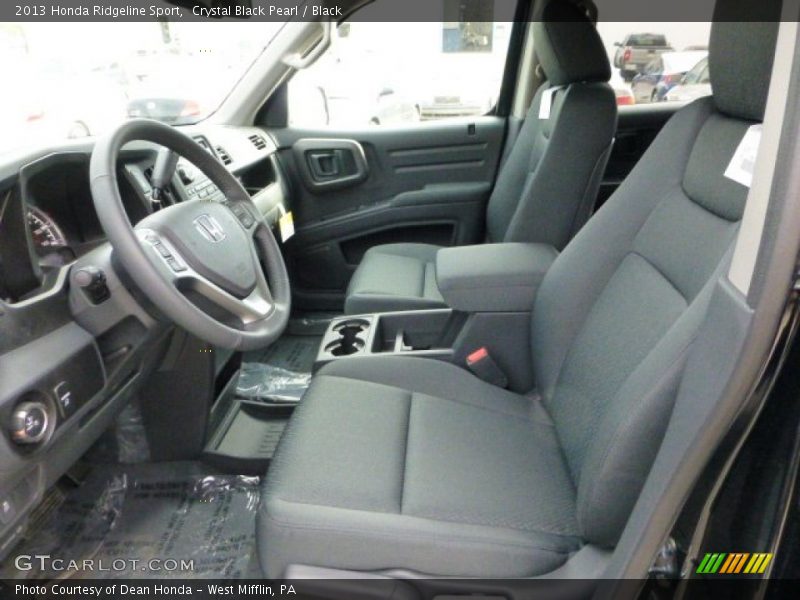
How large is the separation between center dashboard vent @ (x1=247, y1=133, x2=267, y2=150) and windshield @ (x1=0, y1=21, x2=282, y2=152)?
17 centimetres

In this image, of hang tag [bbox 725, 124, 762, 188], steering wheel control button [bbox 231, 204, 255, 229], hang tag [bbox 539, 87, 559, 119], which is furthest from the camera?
hang tag [bbox 539, 87, 559, 119]

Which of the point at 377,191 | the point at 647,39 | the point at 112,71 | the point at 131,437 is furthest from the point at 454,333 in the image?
the point at 647,39

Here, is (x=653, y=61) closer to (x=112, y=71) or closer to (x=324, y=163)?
(x=324, y=163)

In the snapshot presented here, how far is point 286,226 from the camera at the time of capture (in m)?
2.27

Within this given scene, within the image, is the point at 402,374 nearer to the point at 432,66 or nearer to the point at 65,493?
the point at 65,493

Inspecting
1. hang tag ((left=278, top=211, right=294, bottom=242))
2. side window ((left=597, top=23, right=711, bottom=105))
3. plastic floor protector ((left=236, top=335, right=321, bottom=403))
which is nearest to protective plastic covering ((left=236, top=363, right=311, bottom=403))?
plastic floor protector ((left=236, top=335, right=321, bottom=403))

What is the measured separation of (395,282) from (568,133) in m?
0.63

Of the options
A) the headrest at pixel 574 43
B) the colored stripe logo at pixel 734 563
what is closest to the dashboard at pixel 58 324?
the colored stripe logo at pixel 734 563

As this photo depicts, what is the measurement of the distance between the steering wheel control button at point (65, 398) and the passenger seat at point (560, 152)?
900mm

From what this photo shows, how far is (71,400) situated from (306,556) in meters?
0.42

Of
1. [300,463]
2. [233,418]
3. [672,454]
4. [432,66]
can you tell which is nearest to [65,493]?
[233,418]

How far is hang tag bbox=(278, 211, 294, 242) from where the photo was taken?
2219 mm

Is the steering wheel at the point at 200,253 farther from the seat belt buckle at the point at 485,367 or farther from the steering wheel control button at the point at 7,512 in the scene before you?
the seat belt buckle at the point at 485,367

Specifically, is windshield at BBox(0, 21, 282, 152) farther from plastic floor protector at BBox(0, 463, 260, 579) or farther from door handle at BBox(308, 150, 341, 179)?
plastic floor protector at BBox(0, 463, 260, 579)
